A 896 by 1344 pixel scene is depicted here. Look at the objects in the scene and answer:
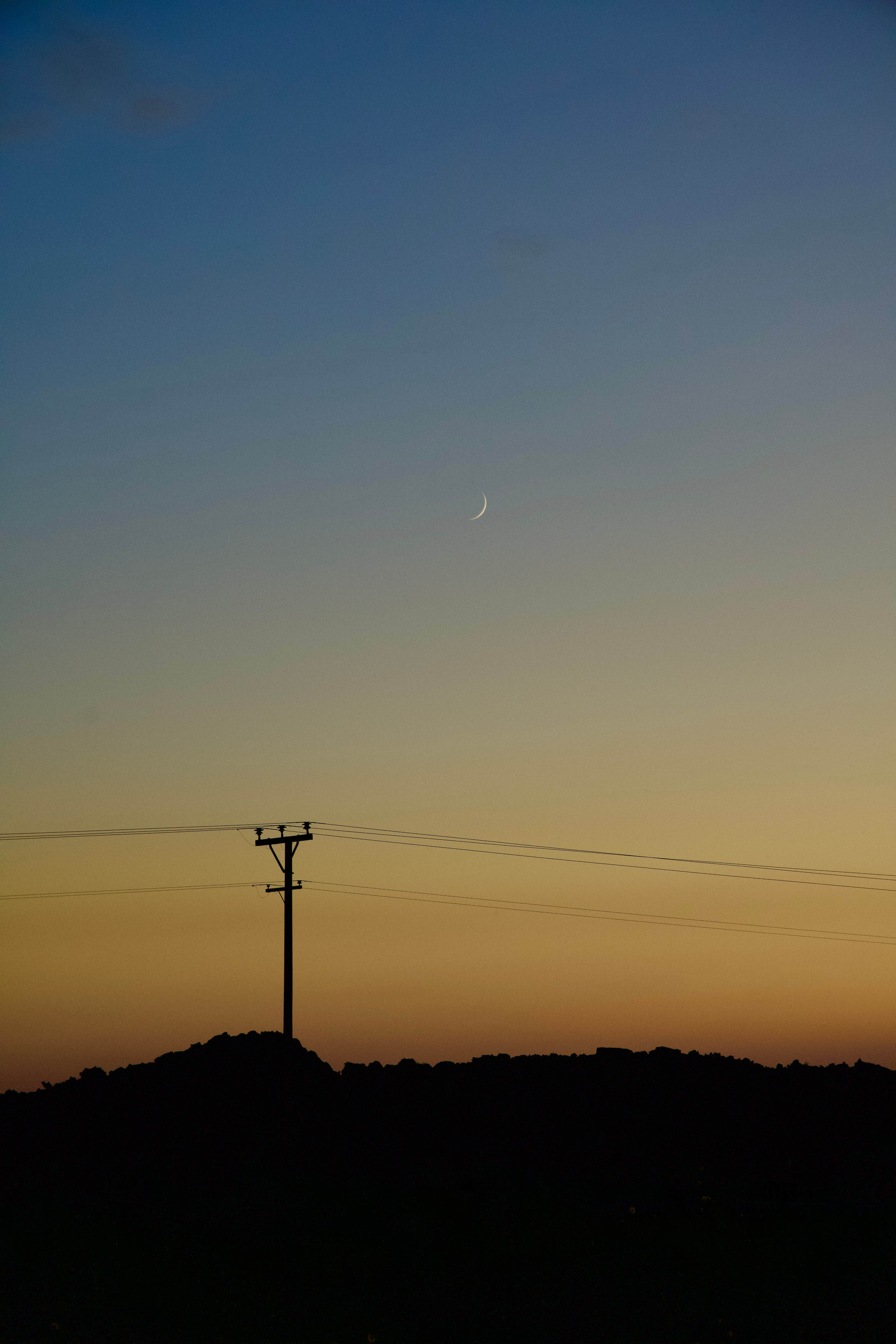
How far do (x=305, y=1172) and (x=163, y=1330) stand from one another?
43.6ft

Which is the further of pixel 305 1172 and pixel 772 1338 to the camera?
pixel 305 1172

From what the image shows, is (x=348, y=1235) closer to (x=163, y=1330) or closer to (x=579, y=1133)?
(x=163, y=1330)

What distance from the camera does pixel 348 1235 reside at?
39938 millimetres

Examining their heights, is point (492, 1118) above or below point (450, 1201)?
above

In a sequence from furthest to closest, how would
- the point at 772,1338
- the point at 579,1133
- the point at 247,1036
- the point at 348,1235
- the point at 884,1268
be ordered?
the point at 247,1036, the point at 579,1133, the point at 348,1235, the point at 884,1268, the point at 772,1338

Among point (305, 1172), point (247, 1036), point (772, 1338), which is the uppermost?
point (247, 1036)

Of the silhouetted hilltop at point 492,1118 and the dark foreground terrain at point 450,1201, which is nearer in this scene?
the dark foreground terrain at point 450,1201

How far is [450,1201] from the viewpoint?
42969 millimetres

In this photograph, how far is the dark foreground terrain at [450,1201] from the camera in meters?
34.9

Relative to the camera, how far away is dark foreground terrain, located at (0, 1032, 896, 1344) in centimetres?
3491

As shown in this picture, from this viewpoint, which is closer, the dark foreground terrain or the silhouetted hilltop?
the dark foreground terrain

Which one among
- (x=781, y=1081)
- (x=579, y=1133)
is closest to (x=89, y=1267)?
(x=579, y=1133)

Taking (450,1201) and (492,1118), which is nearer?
(450,1201)

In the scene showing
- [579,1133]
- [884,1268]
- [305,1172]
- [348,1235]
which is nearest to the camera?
[884,1268]
